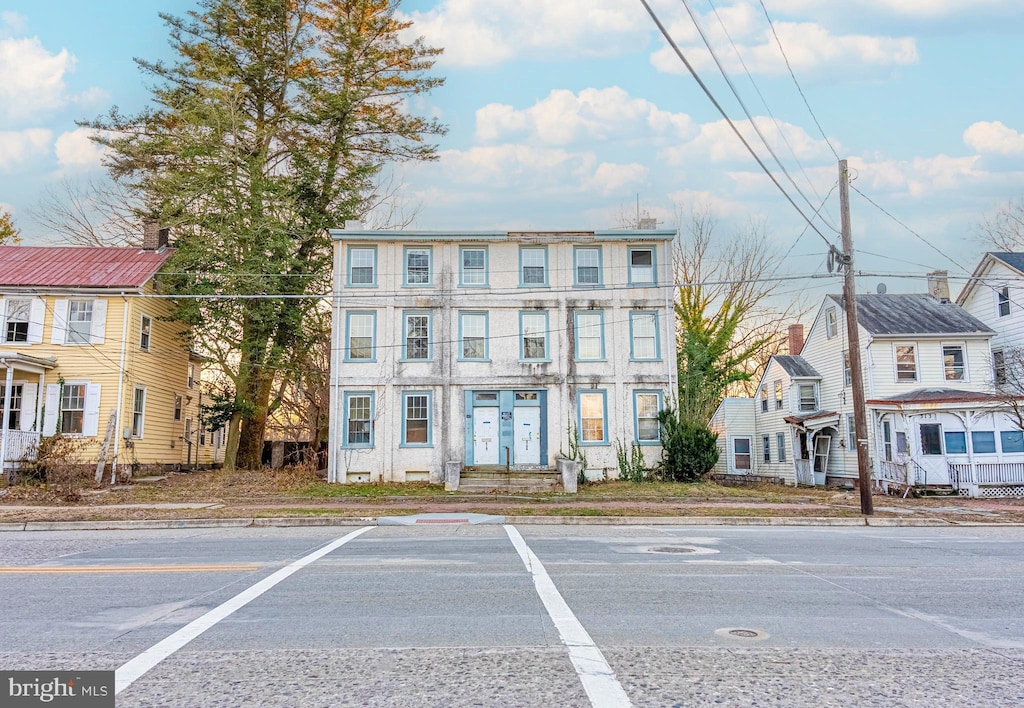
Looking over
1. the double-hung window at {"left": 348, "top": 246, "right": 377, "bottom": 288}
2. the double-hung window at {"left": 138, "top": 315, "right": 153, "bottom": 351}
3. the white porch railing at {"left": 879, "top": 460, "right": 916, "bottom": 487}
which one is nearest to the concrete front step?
the double-hung window at {"left": 348, "top": 246, "right": 377, "bottom": 288}

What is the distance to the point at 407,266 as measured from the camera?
91.1 feet

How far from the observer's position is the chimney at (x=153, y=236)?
31.1 meters

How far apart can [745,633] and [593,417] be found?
68.1ft

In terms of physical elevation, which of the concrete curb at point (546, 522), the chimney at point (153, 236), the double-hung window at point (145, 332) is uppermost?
the chimney at point (153, 236)

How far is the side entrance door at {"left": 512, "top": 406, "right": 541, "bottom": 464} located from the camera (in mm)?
26750

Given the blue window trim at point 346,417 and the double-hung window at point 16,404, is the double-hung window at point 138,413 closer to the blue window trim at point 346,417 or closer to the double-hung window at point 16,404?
the double-hung window at point 16,404

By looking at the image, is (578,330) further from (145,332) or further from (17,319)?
(17,319)

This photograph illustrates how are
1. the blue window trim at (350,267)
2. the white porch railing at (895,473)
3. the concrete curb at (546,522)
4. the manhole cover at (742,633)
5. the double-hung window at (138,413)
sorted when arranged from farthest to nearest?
the double-hung window at (138,413) → the blue window trim at (350,267) → the white porch railing at (895,473) → the concrete curb at (546,522) → the manhole cover at (742,633)

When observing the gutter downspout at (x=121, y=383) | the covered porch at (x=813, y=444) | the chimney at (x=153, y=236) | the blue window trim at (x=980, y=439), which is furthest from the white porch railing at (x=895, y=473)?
the chimney at (x=153, y=236)

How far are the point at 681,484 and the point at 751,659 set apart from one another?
1997cm

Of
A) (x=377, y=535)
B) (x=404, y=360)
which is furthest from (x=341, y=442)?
(x=377, y=535)

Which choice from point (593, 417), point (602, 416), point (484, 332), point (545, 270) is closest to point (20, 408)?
point (484, 332)

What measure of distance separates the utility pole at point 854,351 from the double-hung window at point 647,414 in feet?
29.9

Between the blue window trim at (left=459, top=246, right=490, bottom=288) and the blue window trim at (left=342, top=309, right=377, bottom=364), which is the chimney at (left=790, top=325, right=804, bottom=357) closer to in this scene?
the blue window trim at (left=459, top=246, right=490, bottom=288)
